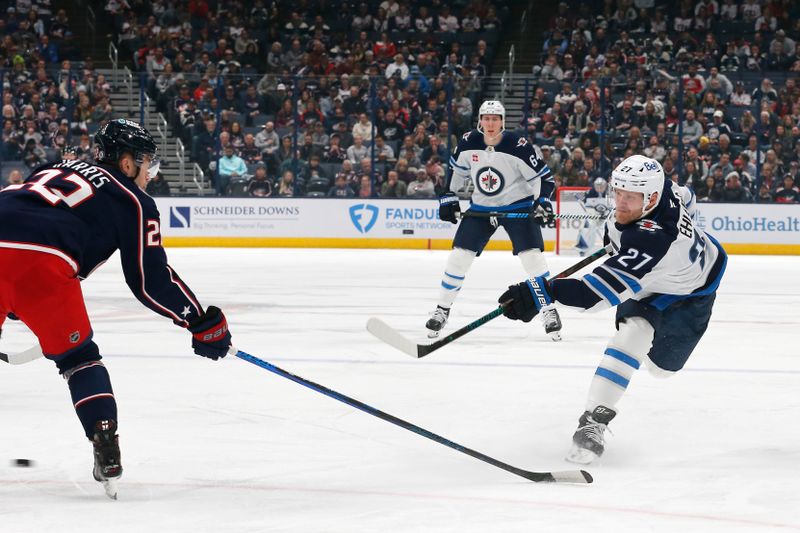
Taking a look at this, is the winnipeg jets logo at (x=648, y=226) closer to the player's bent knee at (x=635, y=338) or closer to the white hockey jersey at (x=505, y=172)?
the player's bent knee at (x=635, y=338)

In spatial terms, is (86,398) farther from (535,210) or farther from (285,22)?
(285,22)

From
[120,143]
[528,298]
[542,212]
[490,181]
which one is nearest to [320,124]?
[490,181]

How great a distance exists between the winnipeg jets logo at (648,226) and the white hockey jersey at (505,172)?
3409 mm

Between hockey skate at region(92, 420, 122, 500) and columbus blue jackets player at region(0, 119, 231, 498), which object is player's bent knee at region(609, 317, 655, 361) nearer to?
columbus blue jackets player at region(0, 119, 231, 498)

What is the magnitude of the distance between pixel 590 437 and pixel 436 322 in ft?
9.97

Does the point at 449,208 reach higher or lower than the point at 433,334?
higher

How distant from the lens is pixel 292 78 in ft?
48.7

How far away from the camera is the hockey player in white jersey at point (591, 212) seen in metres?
13.7

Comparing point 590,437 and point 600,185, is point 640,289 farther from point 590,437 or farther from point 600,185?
point 600,185

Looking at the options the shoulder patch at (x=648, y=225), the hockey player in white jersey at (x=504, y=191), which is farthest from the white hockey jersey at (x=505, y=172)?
the shoulder patch at (x=648, y=225)

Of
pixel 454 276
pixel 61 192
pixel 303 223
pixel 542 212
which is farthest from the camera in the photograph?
pixel 303 223

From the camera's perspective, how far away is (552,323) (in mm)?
6371

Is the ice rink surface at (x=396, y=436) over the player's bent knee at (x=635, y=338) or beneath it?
beneath

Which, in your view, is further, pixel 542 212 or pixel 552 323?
pixel 542 212
